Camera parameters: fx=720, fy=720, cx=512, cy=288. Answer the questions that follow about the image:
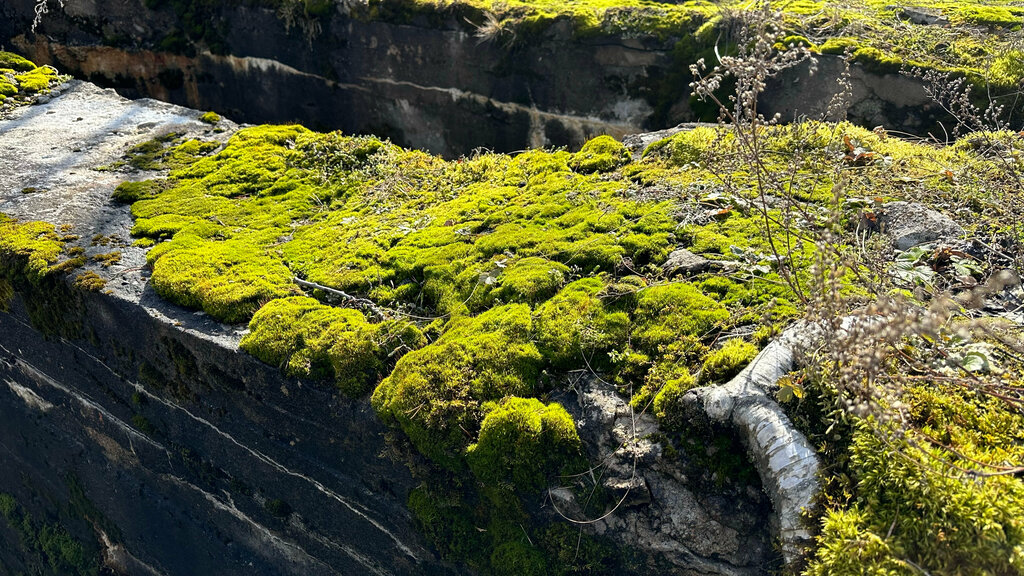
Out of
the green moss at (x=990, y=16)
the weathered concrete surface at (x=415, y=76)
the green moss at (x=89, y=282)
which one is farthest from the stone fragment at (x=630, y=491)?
the green moss at (x=990, y=16)

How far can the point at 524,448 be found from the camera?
14.6 ft

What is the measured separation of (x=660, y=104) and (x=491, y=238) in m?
7.21

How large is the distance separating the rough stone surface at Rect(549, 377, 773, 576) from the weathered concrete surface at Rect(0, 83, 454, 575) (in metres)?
1.50

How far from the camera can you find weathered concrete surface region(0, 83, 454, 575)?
18.0 ft

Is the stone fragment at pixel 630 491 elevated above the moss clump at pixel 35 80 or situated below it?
above

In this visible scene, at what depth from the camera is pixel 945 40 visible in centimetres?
1080

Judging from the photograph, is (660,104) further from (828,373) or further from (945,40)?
(828,373)

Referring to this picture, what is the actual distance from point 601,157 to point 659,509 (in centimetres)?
466

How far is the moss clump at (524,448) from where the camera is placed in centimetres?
445

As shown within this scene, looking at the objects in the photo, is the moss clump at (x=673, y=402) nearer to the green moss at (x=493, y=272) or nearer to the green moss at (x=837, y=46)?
the green moss at (x=493, y=272)

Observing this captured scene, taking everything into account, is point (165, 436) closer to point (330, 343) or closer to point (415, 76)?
point (330, 343)

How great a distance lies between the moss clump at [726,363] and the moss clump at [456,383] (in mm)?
1142

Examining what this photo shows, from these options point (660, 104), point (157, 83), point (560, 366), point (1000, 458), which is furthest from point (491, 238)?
point (157, 83)

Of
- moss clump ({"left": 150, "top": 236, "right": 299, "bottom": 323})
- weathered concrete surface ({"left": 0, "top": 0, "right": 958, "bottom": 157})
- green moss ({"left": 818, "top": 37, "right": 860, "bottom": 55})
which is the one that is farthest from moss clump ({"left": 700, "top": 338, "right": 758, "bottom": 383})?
green moss ({"left": 818, "top": 37, "right": 860, "bottom": 55})
